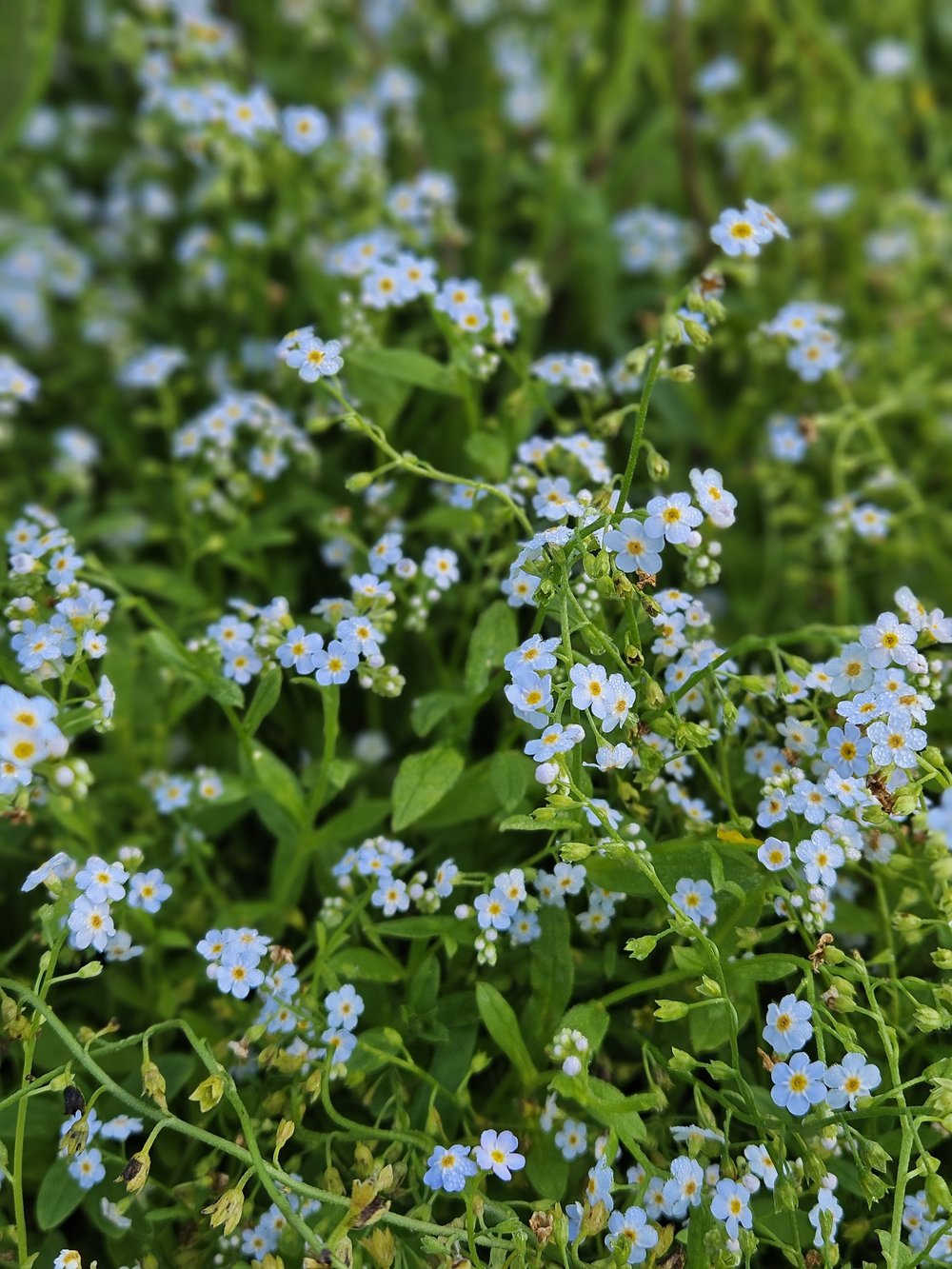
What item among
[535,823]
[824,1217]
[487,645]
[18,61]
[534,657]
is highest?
[18,61]

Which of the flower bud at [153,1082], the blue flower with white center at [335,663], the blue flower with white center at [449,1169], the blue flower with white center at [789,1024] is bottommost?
the blue flower with white center at [449,1169]

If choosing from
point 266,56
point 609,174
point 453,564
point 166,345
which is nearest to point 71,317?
point 166,345

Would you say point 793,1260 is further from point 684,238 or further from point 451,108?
point 451,108

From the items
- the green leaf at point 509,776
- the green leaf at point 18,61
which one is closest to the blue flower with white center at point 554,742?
the green leaf at point 509,776

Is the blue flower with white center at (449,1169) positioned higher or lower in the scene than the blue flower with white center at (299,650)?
lower

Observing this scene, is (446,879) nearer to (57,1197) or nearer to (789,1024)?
(789,1024)

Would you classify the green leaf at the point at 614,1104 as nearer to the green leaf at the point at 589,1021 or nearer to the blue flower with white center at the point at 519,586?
the green leaf at the point at 589,1021

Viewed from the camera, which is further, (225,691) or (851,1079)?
(225,691)

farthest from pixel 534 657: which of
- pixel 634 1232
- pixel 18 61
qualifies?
pixel 18 61
